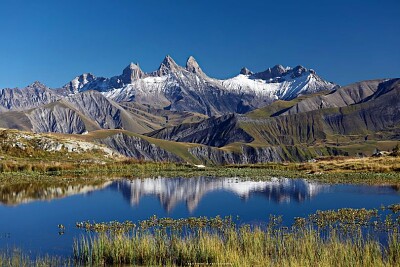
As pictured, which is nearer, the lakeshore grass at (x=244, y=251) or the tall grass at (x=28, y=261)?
the lakeshore grass at (x=244, y=251)

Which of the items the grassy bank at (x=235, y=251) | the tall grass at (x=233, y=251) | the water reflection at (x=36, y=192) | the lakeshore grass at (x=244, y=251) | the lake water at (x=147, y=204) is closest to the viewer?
the lakeshore grass at (x=244, y=251)

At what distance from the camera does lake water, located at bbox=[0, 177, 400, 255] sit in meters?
38.0

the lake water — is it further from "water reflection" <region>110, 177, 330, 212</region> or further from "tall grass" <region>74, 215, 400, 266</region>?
"tall grass" <region>74, 215, 400, 266</region>

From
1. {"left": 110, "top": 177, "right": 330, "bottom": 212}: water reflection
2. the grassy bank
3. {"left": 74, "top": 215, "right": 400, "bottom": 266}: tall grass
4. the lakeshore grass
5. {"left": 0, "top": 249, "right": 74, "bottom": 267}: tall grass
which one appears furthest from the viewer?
{"left": 110, "top": 177, "right": 330, "bottom": 212}: water reflection

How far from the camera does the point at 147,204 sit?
5459 cm

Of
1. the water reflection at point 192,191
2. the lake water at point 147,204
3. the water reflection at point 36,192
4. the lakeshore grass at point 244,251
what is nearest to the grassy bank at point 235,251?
the lakeshore grass at point 244,251

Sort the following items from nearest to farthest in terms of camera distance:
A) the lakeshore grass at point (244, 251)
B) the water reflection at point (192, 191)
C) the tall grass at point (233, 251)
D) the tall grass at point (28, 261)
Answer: the lakeshore grass at point (244, 251), the tall grass at point (233, 251), the tall grass at point (28, 261), the water reflection at point (192, 191)

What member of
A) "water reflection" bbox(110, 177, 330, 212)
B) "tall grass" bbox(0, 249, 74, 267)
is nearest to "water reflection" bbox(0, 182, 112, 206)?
"water reflection" bbox(110, 177, 330, 212)

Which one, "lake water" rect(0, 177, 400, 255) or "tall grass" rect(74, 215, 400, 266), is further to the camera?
"lake water" rect(0, 177, 400, 255)

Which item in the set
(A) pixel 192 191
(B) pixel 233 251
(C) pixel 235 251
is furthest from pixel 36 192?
(C) pixel 235 251

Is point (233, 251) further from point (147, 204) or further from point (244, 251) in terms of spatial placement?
point (147, 204)

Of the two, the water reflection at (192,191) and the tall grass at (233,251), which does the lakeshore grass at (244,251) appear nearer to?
the tall grass at (233,251)

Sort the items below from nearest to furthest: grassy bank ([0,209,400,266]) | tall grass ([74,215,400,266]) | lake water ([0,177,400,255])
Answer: grassy bank ([0,209,400,266]), tall grass ([74,215,400,266]), lake water ([0,177,400,255])

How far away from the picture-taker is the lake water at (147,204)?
125 ft
